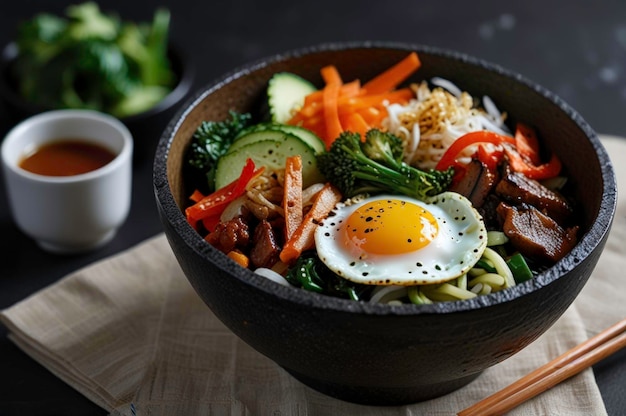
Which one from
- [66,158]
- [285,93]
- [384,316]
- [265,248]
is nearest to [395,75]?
[285,93]

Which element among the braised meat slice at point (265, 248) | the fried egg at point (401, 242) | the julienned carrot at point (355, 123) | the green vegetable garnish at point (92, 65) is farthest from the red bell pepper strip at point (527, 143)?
the green vegetable garnish at point (92, 65)

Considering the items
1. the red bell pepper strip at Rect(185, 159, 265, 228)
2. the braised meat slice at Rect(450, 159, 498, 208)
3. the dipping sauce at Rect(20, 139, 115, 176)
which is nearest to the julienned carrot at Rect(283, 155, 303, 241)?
the red bell pepper strip at Rect(185, 159, 265, 228)

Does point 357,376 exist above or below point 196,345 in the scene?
above

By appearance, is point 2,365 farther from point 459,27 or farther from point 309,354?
point 459,27

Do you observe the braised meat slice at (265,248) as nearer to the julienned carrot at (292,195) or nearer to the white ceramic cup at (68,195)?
the julienned carrot at (292,195)

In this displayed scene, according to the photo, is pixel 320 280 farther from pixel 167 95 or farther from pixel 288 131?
pixel 167 95

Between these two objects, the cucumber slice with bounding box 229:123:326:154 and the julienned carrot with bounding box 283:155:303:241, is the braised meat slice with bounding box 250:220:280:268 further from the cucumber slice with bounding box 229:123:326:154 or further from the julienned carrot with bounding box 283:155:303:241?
the cucumber slice with bounding box 229:123:326:154

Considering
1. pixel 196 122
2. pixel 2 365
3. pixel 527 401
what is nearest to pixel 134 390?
pixel 2 365
